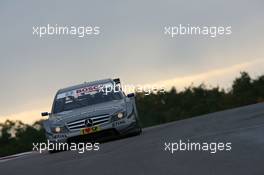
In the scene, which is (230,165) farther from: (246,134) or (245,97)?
(245,97)

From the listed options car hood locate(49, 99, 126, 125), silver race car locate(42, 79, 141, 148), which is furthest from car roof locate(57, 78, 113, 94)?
car hood locate(49, 99, 126, 125)

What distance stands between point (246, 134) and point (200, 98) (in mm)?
97928

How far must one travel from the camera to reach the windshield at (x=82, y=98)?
22.1 meters

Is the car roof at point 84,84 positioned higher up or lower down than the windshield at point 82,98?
higher up

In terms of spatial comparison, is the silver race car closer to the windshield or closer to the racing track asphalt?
the windshield

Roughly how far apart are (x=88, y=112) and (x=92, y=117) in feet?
0.87

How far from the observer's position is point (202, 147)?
13.4 meters

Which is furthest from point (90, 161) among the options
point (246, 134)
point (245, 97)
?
point (245, 97)

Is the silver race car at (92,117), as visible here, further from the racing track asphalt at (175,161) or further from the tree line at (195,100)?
the tree line at (195,100)

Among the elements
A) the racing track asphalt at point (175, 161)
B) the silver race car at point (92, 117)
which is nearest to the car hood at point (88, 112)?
the silver race car at point (92, 117)

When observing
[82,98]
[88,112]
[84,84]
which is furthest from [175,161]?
[84,84]

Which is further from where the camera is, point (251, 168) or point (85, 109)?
point (85, 109)

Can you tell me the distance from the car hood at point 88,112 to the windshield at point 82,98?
1.68 ft

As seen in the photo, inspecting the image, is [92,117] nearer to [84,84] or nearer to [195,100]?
[84,84]
